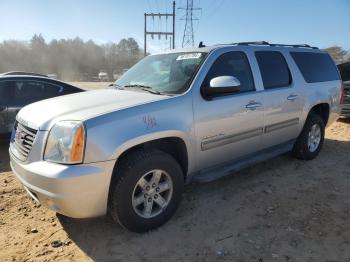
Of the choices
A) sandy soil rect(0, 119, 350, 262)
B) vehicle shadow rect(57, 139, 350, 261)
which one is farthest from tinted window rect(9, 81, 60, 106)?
vehicle shadow rect(57, 139, 350, 261)

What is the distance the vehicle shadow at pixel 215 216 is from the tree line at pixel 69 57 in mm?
65038

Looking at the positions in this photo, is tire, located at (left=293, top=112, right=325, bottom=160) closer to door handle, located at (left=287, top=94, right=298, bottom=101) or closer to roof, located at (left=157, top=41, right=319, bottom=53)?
door handle, located at (left=287, top=94, right=298, bottom=101)

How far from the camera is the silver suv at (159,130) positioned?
2.95 m

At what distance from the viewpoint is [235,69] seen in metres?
4.33

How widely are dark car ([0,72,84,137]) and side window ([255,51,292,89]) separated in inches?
166

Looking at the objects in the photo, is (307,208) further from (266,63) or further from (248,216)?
(266,63)

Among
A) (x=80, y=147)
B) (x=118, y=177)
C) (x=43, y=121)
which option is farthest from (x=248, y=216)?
(x=43, y=121)

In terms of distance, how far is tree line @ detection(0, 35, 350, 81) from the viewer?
6999 cm

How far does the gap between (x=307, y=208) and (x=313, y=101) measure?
215 centimetres

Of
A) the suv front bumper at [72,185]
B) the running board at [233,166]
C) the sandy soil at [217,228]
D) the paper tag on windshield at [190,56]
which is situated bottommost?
the sandy soil at [217,228]

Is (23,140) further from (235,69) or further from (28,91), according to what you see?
(28,91)

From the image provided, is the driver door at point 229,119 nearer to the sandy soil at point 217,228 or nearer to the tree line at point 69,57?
the sandy soil at point 217,228

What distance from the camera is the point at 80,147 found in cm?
288

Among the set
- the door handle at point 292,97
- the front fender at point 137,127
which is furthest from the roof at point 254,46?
the front fender at point 137,127
